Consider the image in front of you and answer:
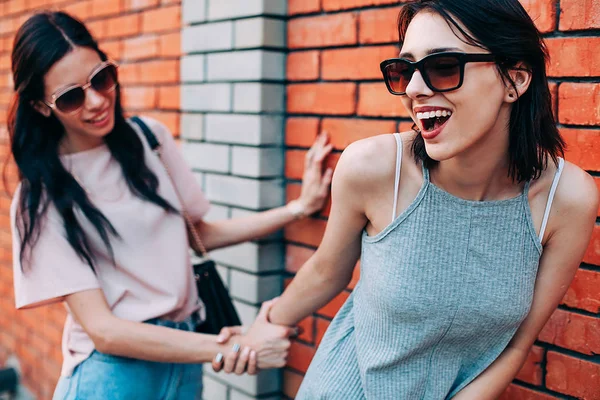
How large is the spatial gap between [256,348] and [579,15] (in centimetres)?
135

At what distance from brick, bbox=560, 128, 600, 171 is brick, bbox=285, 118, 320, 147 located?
0.99 metres

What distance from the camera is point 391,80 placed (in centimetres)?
154

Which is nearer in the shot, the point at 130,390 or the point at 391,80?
the point at 391,80

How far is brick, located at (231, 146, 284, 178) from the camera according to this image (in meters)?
2.69

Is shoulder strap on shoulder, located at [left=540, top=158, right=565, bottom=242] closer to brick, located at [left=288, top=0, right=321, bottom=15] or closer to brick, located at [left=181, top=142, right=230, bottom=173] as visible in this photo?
brick, located at [left=288, top=0, right=321, bottom=15]

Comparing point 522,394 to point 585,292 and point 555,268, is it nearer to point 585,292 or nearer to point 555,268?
point 585,292

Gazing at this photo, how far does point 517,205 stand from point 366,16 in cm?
105

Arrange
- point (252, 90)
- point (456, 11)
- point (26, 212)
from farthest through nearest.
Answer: point (252, 90) < point (26, 212) < point (456, 11)

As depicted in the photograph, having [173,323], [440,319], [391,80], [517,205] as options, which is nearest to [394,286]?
[440,319]

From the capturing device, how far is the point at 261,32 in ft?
8.62

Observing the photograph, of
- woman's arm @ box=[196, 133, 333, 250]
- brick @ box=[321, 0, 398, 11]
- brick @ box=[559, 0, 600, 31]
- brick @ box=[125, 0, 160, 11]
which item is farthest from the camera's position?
brick @ box=[125, 0, 160, 11]

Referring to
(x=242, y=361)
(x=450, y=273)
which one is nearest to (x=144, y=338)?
(x=242, y=361)

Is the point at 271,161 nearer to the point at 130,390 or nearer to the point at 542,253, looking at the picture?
the point at 130,390

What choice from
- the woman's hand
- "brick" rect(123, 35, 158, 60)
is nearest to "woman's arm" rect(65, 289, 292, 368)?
the woman's hand
